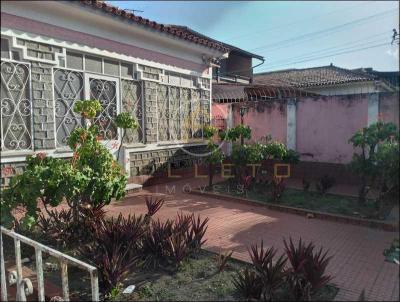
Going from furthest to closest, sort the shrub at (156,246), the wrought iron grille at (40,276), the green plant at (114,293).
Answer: the shrub at (156,246), the green plant at (114,293), the wrought iron grille at (40,276)

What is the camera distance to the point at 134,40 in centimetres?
831


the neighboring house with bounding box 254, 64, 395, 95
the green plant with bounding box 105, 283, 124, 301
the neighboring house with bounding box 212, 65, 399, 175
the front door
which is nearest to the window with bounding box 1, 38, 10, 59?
the front door

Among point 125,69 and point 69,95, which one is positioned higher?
point 125,69

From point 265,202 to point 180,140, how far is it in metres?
3.85

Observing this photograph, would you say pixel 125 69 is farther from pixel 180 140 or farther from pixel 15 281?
pixel 15 281

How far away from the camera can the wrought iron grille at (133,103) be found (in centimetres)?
830

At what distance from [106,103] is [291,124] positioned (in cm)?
539

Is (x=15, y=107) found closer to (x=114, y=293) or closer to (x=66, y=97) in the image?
(x=66, y=97)

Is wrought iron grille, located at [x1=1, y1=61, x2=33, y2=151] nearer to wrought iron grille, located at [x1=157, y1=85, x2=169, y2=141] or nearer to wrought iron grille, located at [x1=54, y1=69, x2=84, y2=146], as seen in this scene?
wrought iron grille, located at [x1=54, y1=69, x2=84, y2=146]

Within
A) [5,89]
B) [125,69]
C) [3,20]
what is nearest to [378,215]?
[125,69]

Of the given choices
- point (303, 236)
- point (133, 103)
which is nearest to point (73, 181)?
point (303, 236)

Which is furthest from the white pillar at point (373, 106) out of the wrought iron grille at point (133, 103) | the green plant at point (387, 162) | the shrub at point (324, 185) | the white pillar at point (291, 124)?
the wrought iron grille at point (133, 103)

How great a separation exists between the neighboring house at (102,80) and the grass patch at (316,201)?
7.69ft

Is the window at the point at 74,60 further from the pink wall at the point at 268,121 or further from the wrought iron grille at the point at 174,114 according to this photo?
the pink wall at the point at 268,121
